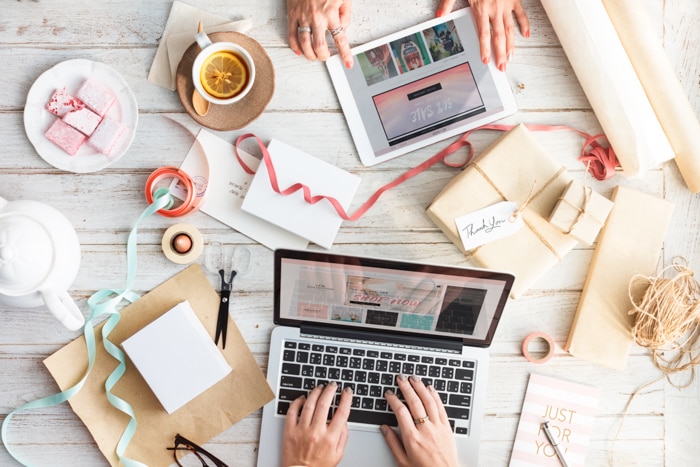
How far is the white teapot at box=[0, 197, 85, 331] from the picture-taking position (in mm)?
842

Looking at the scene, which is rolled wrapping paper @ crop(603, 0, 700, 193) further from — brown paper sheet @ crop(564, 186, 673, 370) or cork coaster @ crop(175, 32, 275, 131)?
cork coaster @ crop(175, 32, 275, 131)

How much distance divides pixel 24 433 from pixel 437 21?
1022 mm

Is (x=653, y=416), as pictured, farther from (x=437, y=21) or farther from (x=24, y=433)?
(x=24, y=433)

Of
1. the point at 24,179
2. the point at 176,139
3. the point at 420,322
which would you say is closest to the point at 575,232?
the point at 420,322

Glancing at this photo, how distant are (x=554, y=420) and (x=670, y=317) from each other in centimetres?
27

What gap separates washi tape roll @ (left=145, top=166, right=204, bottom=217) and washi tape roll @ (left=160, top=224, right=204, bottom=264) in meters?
0.03

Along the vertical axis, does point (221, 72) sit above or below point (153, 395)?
above

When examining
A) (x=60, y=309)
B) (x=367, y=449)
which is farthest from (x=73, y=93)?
(x=367, y=449)

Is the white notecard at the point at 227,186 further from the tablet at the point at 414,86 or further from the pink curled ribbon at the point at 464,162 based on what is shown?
the tablet at the point at 414,86

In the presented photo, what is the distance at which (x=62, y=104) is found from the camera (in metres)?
0.97

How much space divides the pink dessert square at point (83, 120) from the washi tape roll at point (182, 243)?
0.21 meters

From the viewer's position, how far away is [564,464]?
1020mm

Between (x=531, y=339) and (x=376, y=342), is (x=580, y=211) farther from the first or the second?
(x=376, y=342)

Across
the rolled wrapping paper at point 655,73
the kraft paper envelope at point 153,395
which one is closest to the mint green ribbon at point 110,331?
the kraft paper envelope at point 153,395
